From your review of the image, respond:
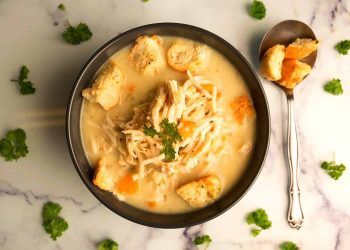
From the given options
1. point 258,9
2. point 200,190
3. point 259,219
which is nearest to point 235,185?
point 200,190

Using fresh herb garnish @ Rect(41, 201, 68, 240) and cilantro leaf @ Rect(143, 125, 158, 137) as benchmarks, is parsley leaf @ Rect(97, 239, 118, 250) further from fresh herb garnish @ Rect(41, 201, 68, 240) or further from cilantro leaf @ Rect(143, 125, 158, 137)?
cilantro leaf @ Rect(143, 125, 158, 137)

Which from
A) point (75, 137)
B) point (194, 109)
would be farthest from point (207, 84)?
point (75, 137)

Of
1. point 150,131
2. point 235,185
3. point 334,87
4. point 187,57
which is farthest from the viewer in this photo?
point 334,87

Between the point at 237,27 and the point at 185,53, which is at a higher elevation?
Result: the point at 237,27

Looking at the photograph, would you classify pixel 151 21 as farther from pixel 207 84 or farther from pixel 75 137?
pixel 75 137

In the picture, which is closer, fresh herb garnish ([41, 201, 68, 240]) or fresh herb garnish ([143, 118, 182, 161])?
fresh herb garnish ([143, 118, 182, 161])

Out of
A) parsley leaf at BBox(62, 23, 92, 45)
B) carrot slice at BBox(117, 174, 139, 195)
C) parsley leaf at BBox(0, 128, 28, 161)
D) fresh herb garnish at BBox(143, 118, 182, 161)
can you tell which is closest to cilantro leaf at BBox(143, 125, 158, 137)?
fresh herb garnish at BBox(143, 118, 182, 161)

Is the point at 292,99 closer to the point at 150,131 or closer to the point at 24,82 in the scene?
the point at 150,131

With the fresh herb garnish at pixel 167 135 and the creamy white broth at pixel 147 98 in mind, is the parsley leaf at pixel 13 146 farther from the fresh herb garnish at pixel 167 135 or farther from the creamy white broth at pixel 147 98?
the fresh herb garnish at pixel 167 135
